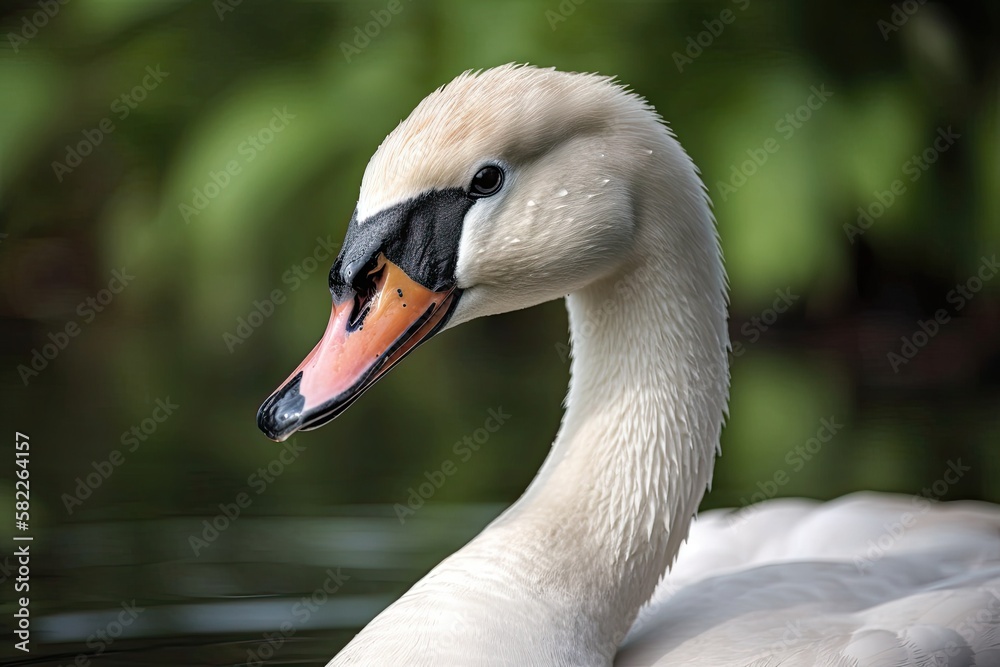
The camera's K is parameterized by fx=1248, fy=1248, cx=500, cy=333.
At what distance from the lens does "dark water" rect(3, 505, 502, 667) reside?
2.53m

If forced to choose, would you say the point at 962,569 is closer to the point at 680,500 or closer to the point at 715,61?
the point at 680,500

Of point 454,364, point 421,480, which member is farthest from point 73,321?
point 421,480

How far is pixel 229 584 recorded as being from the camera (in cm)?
296

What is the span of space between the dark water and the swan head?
0.94m

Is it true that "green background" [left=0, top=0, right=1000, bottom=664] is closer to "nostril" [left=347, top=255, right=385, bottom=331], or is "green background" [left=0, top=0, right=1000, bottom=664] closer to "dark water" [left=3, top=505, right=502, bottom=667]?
"dark water" [left=3, top=505, right=502, bottom=667]

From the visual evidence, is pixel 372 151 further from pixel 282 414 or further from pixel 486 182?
pixel 282 414

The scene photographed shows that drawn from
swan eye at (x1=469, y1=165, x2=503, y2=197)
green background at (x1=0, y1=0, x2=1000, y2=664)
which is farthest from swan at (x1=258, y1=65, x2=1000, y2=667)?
green background at (x1=0, y1=0, x2=1000, y2=664)

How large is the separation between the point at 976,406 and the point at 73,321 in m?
3.60

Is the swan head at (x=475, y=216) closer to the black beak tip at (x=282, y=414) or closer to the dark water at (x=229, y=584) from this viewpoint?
the black beak tip at (x=282, y=414)

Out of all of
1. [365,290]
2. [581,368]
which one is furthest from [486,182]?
[581,368]

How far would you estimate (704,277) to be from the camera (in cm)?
199

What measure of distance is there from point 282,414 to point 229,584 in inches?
54.8

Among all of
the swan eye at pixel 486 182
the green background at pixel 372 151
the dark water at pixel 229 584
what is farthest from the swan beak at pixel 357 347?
the green background at pixel 372 151

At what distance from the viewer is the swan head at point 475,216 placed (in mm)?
1768
